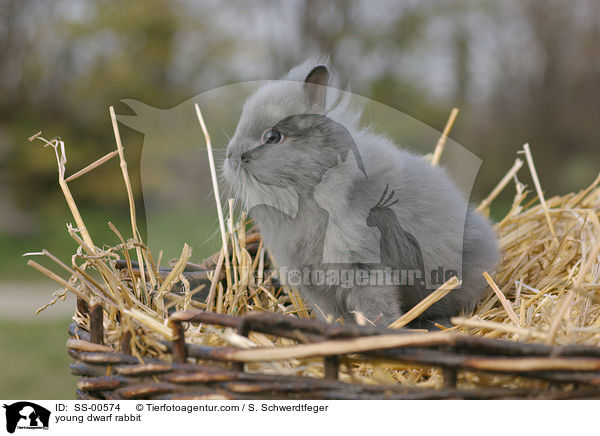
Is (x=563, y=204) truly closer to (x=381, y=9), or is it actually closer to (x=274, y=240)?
(x=274, y=240)

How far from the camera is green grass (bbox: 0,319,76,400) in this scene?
2943mm

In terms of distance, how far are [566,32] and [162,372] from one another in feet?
18.9

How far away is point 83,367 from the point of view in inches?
41.7

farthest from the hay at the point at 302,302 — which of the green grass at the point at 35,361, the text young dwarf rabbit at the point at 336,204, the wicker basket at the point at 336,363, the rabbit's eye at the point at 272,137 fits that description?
the green grass at the point at 35,361

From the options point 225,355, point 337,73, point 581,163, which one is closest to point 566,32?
point 581,163

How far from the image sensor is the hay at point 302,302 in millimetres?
1008

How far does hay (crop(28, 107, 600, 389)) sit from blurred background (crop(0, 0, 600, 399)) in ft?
6.17

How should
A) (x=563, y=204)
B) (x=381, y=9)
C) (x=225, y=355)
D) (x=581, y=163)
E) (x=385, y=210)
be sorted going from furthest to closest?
(x=581, y=163) → (x=381, y=9) → (x=563, y=204) → (x=385, y=210) → (x=225, y=355)

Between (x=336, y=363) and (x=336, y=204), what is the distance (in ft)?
1.57

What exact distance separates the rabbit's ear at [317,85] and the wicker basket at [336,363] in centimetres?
61
